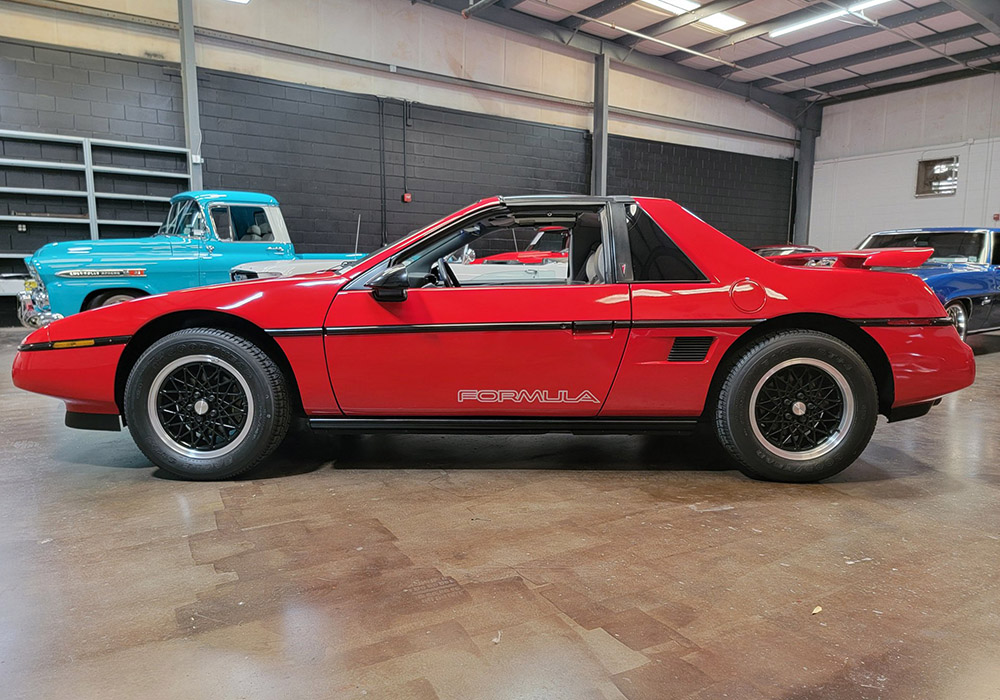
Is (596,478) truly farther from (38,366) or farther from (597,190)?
(597,190)

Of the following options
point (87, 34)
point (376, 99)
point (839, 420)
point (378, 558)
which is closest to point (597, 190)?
point (376, 99)

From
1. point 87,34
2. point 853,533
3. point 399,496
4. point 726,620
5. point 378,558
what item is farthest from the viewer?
point 87,34

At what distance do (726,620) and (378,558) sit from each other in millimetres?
1141

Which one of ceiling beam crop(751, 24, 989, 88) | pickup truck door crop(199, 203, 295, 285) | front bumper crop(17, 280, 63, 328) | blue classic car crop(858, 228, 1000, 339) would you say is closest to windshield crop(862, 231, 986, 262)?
blue classic car crop(858, 228, 1000, 339)

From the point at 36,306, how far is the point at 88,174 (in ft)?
13.4

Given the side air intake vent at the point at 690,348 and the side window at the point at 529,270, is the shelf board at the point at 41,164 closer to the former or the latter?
the side window at the point at 529,270

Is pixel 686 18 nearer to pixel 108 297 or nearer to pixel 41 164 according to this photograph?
pixel 108 297

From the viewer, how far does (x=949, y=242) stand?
289 inches

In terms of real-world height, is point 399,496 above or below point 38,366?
below

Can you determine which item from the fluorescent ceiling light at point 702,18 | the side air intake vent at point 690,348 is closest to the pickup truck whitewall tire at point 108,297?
the side air intake vent at point 690,348

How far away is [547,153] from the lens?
1397 centimetres

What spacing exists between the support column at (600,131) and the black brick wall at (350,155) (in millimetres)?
1054

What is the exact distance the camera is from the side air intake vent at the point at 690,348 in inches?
112

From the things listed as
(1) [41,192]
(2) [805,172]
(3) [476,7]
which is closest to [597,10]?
(3) [476,7]
